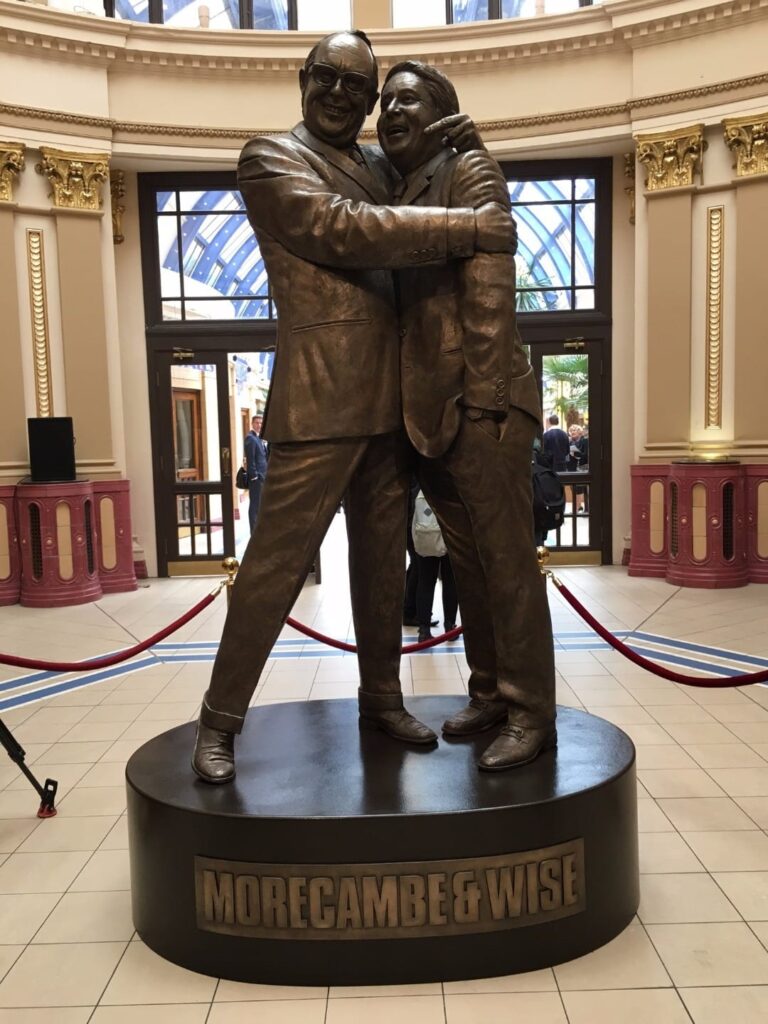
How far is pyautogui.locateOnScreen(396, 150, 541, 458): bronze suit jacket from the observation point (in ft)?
8.50

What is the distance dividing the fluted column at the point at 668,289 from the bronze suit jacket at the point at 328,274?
7.40 m

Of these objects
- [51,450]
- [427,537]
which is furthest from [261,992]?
[51,450]

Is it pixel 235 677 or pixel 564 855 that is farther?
pixel 235 677

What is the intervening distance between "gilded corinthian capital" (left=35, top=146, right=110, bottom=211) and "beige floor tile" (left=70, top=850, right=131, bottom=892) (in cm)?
773

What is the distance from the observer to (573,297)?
34.8 ft

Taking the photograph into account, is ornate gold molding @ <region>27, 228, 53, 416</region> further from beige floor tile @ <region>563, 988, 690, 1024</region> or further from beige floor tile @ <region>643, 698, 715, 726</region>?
beige floor tile @ <region>563, 988, 690, 1024</region>

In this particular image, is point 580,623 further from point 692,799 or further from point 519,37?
point 519,37

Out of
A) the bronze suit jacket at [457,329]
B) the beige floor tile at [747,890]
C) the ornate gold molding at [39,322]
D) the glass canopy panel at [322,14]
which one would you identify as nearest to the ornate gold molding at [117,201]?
the ornate gold molding at [39,322]

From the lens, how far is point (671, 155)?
9.45m

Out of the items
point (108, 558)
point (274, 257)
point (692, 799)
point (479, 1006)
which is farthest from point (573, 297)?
point (479, 1006)

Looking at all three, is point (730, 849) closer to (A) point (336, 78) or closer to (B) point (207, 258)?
(A) point (336, 78)

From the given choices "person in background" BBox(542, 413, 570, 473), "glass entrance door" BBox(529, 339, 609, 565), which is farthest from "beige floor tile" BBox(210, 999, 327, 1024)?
"person in background" BBox(542, 413, 570, 473)

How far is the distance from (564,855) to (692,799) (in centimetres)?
144

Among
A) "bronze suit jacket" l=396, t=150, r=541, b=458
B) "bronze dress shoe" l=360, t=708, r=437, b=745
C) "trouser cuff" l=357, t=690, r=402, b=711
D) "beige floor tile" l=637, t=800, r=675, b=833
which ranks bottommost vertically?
"beige floor tile" l=637, t=800, r=675, b=833
